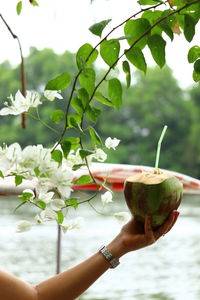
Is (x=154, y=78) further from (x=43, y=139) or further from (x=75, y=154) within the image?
(x=75, y=154)

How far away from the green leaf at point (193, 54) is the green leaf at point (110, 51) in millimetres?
136

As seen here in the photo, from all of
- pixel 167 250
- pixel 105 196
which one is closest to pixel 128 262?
pixel 167 250

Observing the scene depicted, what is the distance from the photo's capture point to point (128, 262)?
15.9m

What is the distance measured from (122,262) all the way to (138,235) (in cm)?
1507

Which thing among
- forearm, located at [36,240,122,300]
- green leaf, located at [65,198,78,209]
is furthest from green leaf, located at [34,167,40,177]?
forearm, located at [36,240,122,300]

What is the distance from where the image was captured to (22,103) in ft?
4.04

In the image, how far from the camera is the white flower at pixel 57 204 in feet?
4.10

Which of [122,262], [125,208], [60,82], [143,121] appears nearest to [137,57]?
[60,82]

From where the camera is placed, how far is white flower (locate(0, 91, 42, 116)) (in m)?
1.22

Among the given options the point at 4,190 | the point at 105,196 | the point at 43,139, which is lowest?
the point at 43,139

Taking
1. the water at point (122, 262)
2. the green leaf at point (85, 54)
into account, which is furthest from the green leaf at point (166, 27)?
the water at point (122, 262)

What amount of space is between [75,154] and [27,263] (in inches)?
574

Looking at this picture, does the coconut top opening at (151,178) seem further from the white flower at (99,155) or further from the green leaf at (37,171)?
the green leaf at (37,171)

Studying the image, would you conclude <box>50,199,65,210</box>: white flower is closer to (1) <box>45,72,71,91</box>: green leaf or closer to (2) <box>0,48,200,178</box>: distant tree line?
(1) <box>45,72,71,91</box>: green leaf
